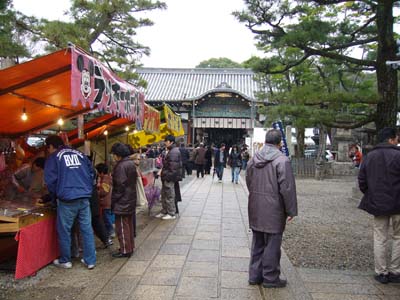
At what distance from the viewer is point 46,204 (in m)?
4.63

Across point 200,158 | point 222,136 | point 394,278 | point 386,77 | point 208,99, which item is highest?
point 208,99

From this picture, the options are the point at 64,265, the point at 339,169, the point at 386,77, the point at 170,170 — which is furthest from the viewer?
the point at 339,169

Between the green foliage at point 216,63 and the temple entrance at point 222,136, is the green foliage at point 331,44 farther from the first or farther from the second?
the green foliage at point 216,63

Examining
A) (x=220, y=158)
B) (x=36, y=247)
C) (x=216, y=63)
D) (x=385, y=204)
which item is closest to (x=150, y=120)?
(x=36, y=247)

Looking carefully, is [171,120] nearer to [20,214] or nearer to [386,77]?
[386,77]

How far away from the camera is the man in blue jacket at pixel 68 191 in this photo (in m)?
4.32

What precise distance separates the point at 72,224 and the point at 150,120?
12.7 feet

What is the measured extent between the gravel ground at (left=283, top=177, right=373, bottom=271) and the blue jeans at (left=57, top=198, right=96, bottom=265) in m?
2.77

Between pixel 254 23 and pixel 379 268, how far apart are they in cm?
623

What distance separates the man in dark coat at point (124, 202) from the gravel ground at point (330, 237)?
92.4 inches

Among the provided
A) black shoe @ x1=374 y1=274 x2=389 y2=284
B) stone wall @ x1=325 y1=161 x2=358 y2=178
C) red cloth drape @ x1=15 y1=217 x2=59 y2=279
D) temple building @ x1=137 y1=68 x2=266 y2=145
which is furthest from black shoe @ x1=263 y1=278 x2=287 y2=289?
temple building @ x1=137 y1=68 x2=266 y2=145

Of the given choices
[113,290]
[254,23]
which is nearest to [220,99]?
[254,23]

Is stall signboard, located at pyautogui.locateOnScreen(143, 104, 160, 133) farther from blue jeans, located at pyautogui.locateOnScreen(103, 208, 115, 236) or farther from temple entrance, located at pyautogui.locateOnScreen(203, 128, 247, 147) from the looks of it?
temple entrance, located at pyautogui.locateOnScreen(203, 128, 247, 147)

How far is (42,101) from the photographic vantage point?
5.77 m
